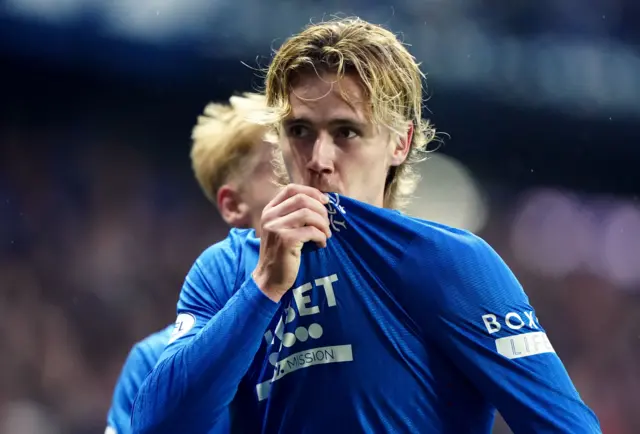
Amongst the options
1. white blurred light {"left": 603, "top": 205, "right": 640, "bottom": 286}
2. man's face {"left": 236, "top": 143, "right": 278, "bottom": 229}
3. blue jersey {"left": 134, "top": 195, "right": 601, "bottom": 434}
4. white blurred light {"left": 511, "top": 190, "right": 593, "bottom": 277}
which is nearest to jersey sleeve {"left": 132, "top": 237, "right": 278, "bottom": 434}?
blue jersey {"left": 134, "top": 195, "right": 601, "bottom": 434}

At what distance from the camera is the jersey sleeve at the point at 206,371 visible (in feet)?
4.64

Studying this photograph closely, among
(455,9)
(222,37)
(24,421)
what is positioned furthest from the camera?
(455,9)

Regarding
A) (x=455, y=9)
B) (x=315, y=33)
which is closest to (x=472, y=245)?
(x=315, y=33)

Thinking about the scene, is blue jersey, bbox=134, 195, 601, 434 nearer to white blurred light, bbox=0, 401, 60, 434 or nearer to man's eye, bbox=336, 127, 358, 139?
man's eye, bbox=336, 127, 358, 139

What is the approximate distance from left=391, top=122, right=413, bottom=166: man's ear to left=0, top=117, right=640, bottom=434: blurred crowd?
426cm

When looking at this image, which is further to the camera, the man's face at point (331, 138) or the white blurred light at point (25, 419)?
the white blurred light at point (25, 419)

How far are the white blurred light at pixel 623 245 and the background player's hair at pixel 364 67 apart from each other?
5.59 m

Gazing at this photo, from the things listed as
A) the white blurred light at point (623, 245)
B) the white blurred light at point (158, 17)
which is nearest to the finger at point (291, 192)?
the white blurred light at point (158, 17)

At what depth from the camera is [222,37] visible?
19.7ft

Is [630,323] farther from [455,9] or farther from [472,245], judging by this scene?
[472,245]

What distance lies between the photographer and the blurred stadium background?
19.1ft

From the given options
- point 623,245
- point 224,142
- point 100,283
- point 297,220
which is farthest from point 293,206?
point 623,245

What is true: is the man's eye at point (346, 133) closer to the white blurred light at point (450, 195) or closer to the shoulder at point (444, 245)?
the shoulder at point (444, 245)

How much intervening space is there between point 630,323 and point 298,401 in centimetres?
593
